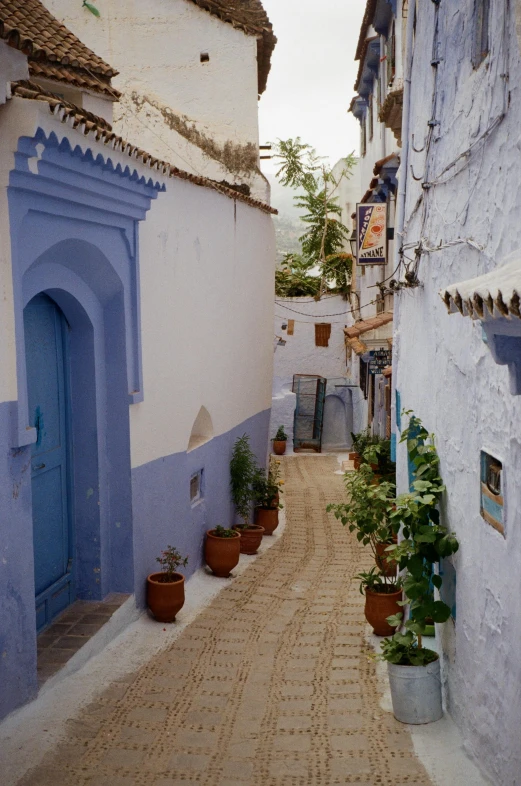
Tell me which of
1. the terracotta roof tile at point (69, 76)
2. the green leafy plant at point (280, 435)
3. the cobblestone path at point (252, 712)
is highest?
the terracotta roof tile at point (69, 76)

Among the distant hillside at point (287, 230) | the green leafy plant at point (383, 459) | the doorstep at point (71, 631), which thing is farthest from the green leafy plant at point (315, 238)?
the distant hillside at point (287, 230)

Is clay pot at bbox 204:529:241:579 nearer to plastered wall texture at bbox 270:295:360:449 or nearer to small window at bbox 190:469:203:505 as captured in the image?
small window at bbox 190:469:203:505

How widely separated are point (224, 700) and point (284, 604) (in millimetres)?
2576

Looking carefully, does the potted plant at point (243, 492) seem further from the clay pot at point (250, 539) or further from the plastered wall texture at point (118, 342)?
the plastered wall texture at point (118, 342)

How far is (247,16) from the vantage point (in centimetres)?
1405

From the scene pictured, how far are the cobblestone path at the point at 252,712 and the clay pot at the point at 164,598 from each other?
26 cm

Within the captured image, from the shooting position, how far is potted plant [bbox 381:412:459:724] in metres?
5.55

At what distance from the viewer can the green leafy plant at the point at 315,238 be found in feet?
79.8

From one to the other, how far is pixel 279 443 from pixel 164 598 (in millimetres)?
13712

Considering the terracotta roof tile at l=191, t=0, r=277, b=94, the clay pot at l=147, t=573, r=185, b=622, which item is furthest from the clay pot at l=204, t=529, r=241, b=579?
the terracotta roof tile at l=191, t=0, r=277, b=94

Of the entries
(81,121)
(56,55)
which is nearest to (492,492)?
(81,121)

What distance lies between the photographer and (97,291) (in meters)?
7.36

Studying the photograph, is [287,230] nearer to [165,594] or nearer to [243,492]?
[243,492]

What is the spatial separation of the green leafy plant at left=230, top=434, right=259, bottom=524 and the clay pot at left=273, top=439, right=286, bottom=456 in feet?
32.1
